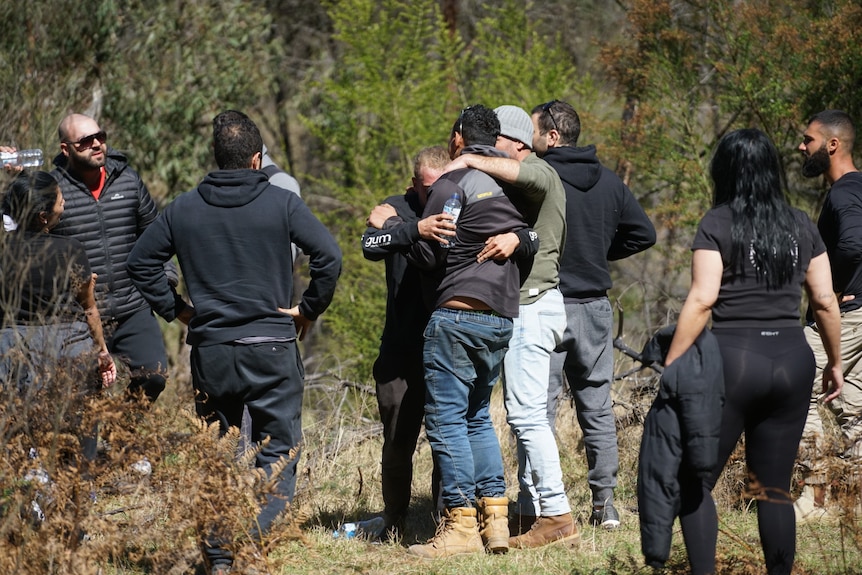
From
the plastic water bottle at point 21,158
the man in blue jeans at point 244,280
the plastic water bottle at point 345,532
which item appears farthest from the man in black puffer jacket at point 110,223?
the plastic water bottle at point 345,532

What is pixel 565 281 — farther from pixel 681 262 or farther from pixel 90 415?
pixel 681 262

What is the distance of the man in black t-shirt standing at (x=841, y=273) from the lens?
5.17 m

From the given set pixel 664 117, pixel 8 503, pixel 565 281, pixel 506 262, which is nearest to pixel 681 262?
pixel 664 117

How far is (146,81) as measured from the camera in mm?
12625

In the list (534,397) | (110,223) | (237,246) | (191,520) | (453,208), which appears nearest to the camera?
(191,520)

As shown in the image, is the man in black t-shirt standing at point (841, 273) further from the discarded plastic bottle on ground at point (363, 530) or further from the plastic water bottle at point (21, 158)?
the plastic water bottle at point (21, 158)

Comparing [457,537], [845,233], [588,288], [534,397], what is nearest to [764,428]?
[534,397]

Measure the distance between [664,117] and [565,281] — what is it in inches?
246

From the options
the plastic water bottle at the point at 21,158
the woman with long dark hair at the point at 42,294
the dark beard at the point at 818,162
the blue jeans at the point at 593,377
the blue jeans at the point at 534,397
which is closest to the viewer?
the woman with long dark hair at the point at 42,294

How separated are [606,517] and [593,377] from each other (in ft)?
2.44

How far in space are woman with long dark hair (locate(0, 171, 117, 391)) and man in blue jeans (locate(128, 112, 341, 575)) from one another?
12.9 inches

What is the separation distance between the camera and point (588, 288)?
5.27m

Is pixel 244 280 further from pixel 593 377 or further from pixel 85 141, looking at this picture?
pixel 593 377

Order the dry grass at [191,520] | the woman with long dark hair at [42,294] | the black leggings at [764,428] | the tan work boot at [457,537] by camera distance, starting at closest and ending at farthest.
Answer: the black leggings at [764,428] → the dry grass at [191,520] → the woman with long dark hair at [42,294] → the tan work boot at [457,537]
